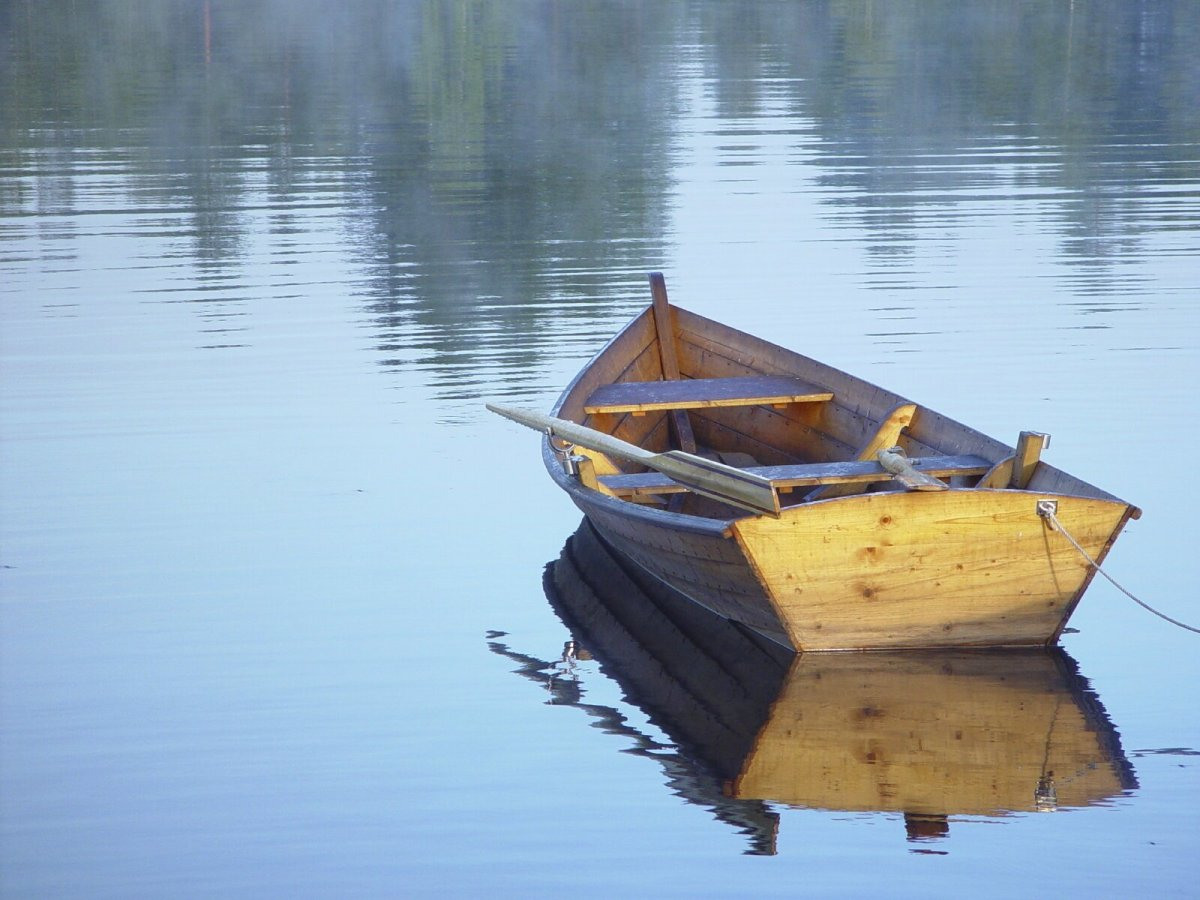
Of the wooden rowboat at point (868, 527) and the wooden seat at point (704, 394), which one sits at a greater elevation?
the wooden seat at point (704, 394)

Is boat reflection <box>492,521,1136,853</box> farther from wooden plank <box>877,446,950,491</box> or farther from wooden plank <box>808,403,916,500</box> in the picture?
wooden plank <box>808,403,916,500</box>

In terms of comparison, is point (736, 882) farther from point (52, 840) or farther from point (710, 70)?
point (710, 70)

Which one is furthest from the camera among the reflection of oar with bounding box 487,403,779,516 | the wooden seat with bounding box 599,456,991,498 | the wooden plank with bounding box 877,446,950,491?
the wooden seat with bounding box 599,456,991,498

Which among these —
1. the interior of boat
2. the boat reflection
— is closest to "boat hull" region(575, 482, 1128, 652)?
the boat reflection

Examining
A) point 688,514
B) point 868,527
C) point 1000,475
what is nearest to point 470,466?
point 688,514

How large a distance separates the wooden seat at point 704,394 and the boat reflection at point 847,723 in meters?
1.66

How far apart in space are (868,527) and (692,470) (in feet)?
3.03

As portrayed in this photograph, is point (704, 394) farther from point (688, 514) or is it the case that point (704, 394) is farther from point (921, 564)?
point (921, 564)

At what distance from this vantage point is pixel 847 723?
7.41 meters

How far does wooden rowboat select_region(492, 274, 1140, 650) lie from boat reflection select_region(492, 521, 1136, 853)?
→ 19cm

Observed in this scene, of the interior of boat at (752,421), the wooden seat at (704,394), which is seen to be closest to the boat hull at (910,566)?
the interior of boat at (752,421)

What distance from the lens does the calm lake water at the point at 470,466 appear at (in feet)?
21.5

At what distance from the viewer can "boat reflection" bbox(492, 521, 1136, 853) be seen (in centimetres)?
680

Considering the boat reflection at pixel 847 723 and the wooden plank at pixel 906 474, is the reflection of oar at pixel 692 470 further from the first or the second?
the boat reflection at pixel 847 723
